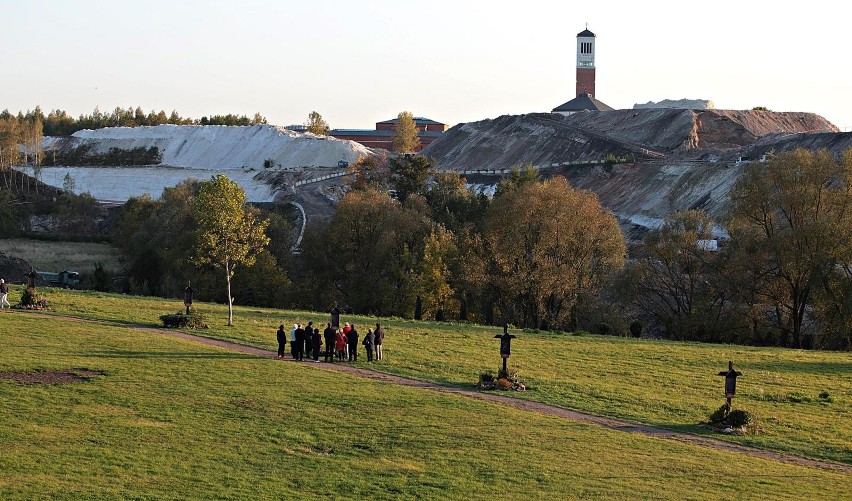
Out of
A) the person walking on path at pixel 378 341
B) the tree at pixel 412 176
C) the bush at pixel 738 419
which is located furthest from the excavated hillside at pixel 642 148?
the bush at pixel 738 419

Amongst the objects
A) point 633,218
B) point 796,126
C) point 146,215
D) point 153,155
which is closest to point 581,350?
point 146,215

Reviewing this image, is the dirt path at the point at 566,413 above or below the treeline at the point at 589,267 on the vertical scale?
below

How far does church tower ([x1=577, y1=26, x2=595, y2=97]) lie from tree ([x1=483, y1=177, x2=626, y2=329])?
12907 centimetres

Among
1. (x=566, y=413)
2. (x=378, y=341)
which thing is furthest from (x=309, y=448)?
(x=378, y=341)

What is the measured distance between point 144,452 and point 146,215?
225ft

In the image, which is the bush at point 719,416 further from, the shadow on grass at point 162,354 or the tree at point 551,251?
the tree at point 551,251

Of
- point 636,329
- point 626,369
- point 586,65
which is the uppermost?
point 586,65

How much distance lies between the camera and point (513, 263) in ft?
194

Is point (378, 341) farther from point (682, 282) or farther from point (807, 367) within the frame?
point (682, 282)

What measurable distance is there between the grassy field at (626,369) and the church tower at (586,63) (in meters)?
145

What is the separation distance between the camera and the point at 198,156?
593ft

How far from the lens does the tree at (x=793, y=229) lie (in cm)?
5269

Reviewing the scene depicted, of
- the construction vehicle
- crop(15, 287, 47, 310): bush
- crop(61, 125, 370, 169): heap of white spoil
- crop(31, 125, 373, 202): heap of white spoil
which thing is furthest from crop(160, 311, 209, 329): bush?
crop(61, 125, 370, 169): heap of white spoil

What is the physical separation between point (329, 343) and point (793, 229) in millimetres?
29527
